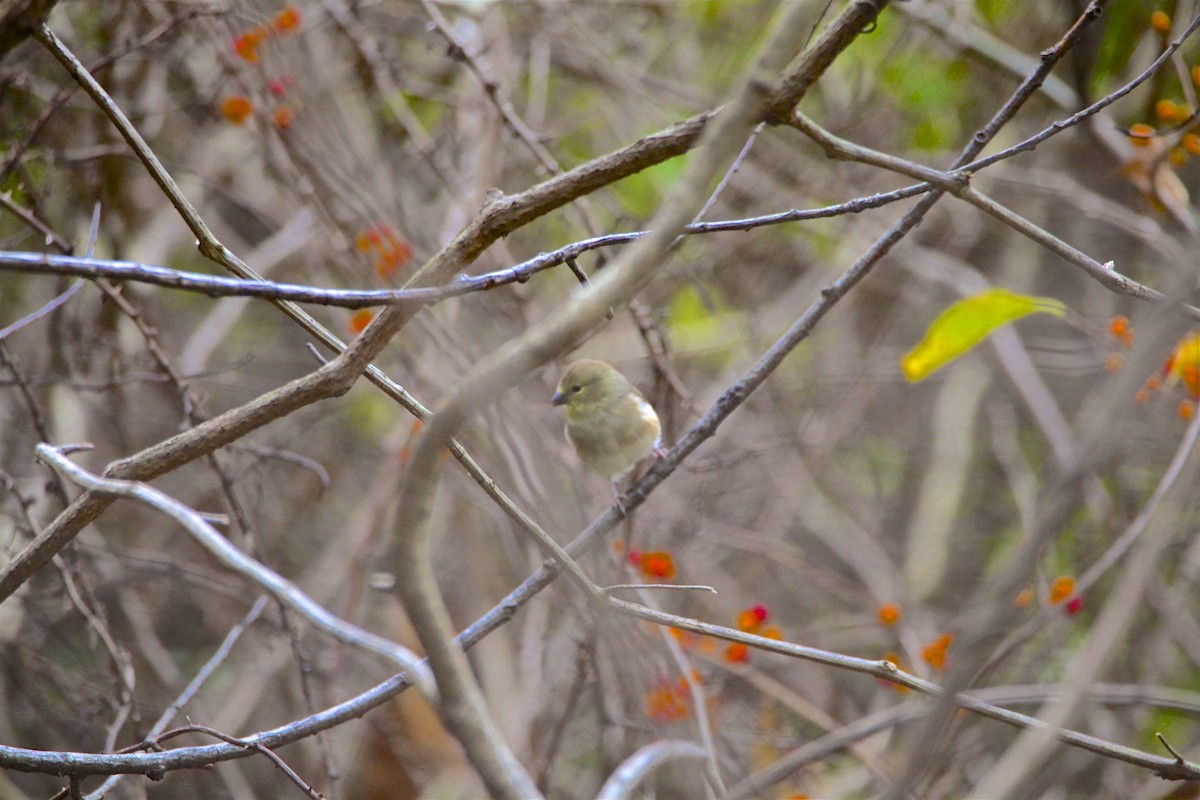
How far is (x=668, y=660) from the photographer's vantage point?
136 inches

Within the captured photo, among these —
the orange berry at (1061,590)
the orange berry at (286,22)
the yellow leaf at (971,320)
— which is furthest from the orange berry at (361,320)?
the orange berry at (1061,590)

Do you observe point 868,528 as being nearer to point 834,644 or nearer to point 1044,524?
point 834,644

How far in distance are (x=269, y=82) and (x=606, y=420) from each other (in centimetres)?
207

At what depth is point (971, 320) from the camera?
2447mm

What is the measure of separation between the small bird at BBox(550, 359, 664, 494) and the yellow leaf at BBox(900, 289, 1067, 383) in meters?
1.98

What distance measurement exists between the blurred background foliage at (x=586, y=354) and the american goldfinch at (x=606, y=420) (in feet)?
0.53

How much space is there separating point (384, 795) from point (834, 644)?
2.88 m

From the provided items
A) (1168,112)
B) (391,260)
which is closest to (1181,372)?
(1168,112)

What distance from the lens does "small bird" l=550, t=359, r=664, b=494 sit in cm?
446

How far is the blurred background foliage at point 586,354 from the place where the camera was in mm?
4059

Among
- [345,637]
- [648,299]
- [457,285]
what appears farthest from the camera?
[648,299]

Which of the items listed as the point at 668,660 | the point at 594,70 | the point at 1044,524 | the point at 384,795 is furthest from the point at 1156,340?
the point at 384,795

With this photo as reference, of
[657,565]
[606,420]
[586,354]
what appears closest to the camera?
[657,565]

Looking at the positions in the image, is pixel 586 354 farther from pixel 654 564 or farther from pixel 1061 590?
pixel 1061 590
